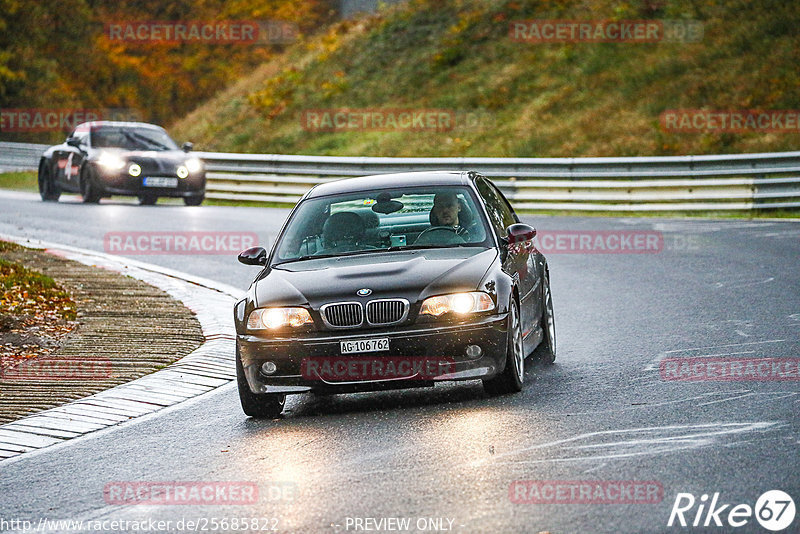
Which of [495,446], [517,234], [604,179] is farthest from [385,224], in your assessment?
[604,179]

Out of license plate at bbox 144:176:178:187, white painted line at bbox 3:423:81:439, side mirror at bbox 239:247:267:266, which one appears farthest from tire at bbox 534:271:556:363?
license plate at bbox 144:176:178:187

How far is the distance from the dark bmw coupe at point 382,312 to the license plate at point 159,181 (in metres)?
18.2

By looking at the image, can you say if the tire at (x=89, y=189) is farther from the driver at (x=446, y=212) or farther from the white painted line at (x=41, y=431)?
the white painted line at (x=41, y=431)

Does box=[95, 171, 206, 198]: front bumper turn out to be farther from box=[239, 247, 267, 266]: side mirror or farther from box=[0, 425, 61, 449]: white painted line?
box=[0, 425, 61, 449]: white painted line

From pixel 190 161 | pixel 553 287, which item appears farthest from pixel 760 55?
pixel 553 287

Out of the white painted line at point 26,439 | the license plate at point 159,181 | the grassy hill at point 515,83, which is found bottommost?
the grassy hill at point 515,83

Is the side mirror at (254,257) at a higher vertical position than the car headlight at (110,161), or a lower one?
higher

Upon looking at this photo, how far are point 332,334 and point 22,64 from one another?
173 ft

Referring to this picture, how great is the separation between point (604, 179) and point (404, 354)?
59.1 ft

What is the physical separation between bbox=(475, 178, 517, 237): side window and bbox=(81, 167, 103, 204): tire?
58.9ft

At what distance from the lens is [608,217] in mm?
23625

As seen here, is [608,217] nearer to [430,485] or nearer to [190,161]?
[190,161]

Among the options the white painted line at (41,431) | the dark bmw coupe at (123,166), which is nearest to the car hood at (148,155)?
the dark bmw coupe at (123,166)

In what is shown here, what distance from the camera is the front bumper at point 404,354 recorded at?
338 inches
